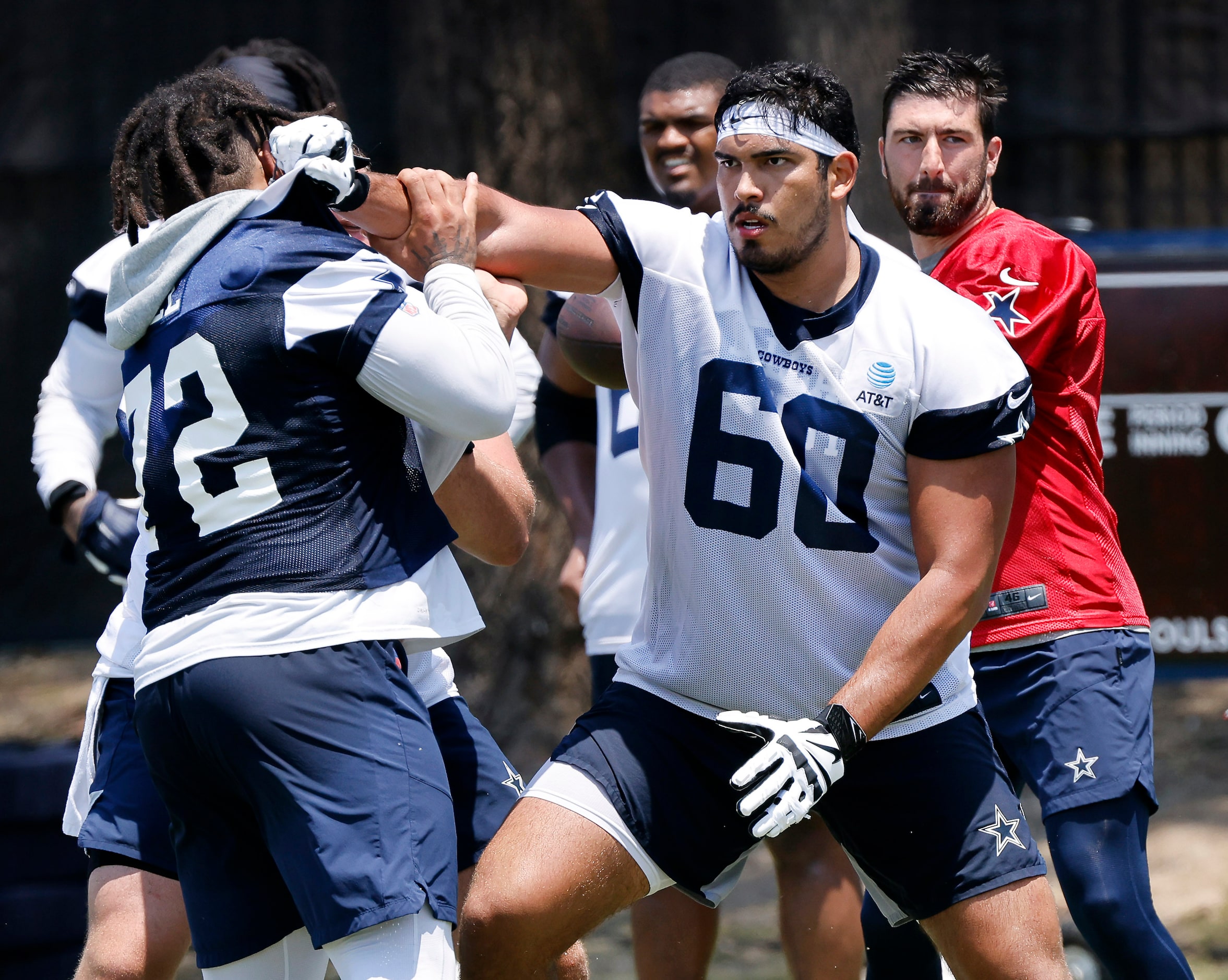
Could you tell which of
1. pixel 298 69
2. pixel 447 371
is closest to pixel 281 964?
pixel 447 371

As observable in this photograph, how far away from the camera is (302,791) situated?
244cm

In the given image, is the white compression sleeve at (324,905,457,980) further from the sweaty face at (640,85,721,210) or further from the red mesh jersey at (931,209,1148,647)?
the sweaty face at (640,85,721,210)

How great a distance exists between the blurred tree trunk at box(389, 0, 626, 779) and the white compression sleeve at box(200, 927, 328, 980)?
3.88 meters

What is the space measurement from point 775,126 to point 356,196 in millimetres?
940

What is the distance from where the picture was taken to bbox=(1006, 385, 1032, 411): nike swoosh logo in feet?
9.99

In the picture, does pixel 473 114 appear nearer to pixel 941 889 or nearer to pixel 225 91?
pixel 225 91

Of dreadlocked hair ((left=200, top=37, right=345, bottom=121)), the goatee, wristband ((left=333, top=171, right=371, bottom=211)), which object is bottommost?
the goatee

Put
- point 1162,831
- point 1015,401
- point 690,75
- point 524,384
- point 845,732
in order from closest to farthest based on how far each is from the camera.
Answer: point 845,732 < point 1015,401 < point 524,384 < point 690,75 < point 1162,831

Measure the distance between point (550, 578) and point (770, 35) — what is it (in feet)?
8.87

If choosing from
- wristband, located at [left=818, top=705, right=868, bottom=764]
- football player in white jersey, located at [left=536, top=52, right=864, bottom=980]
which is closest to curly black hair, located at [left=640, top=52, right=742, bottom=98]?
football player in white jersey, located at [left=536, top=52, right=864, bottom=980]

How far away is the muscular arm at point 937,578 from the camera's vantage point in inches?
116

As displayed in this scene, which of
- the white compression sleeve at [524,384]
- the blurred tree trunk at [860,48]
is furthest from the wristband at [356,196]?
the blurred tree trunk at [860,48]

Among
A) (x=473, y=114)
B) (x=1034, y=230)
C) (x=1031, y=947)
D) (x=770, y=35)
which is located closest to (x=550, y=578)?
(x=473, y=114)

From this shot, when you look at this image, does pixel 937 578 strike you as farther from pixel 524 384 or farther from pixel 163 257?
pixel 163 257
